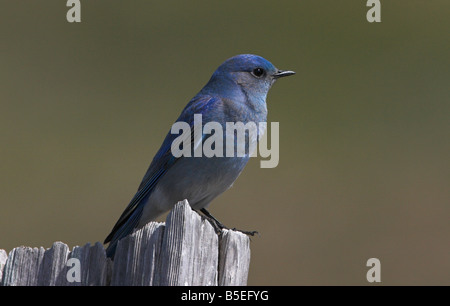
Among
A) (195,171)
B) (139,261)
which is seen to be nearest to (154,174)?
(195,171)

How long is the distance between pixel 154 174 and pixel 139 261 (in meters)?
1.90

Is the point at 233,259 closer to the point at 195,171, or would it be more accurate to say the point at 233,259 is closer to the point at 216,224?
the point at 216,224

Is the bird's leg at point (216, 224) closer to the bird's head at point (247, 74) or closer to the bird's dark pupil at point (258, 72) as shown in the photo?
the bird's head at point (247, 74)

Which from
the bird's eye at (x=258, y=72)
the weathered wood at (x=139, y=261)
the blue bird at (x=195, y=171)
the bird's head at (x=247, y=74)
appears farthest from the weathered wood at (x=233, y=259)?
the bird's eye at (x=258, y=72)

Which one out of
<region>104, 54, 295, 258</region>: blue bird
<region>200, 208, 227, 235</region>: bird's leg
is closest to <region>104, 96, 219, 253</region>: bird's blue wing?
<region>104, 54, 295, 258</region>: blue bird

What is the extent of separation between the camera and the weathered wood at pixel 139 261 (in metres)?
2.83

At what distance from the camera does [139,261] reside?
286 centimetres

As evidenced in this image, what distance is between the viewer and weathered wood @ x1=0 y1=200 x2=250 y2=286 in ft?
9.29

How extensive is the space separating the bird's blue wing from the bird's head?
31 cm

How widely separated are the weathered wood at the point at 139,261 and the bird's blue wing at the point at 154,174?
4.64 ft

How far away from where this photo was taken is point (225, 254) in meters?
3.09

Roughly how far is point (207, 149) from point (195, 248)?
5.71 ft

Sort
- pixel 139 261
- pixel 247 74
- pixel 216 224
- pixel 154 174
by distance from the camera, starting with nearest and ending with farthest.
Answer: pixel 139 261 → pixel 216 224 → pixel 154 174 → pixel 247 74
